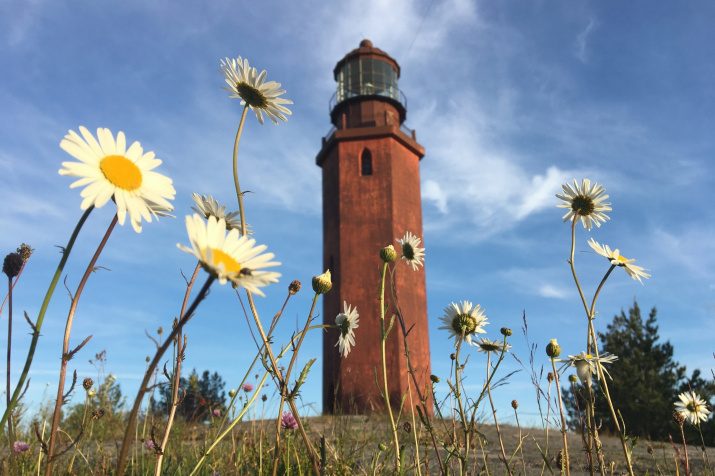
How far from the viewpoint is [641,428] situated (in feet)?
58.6

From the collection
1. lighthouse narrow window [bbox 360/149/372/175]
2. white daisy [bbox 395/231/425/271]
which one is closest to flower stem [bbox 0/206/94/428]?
white daisy [bbox 395/231/425/271]

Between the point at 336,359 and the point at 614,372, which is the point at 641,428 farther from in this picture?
the point at 336,359

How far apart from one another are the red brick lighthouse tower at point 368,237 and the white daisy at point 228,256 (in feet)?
41.9

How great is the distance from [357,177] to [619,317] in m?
11.9

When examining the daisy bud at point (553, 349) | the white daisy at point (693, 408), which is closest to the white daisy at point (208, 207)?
the daisy bud at point (553, 349)

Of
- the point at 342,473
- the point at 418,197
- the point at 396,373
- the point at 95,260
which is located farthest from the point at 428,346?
the point at 95,260

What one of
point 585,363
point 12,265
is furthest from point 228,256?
point 585,363

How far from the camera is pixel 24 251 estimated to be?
162 cm

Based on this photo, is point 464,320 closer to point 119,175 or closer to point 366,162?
point 119,175

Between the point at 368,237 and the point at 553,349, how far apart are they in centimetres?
1372

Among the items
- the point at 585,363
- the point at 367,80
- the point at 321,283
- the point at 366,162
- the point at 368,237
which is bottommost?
the point at 585,363

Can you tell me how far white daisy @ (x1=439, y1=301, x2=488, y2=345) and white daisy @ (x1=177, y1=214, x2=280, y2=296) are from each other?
4.97 feet

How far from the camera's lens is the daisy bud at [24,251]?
1611 mm

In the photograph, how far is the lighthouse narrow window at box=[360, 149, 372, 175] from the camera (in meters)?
17.2
